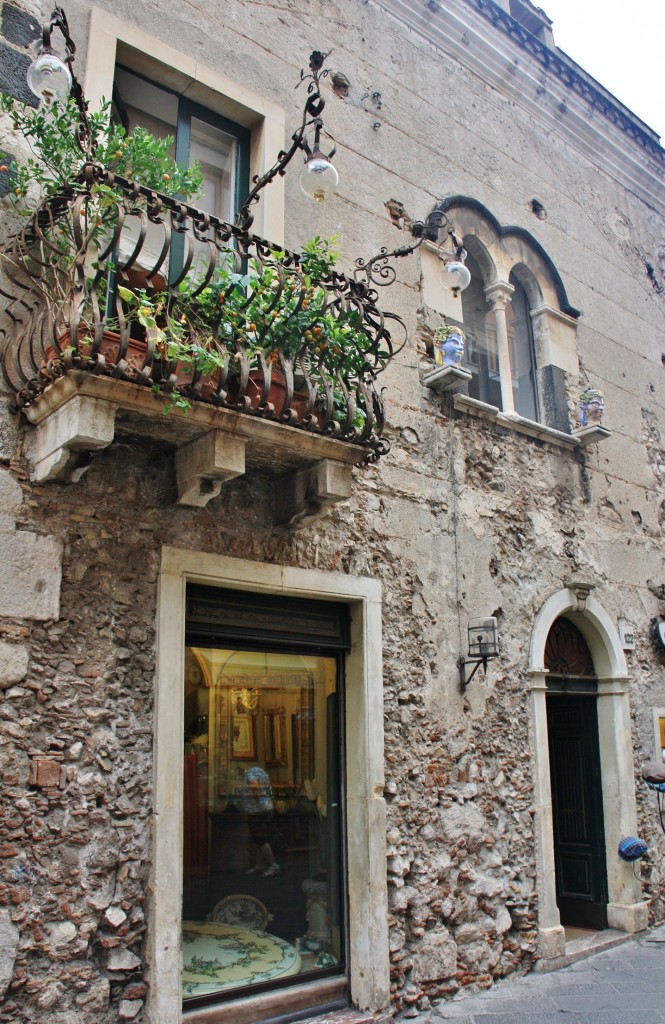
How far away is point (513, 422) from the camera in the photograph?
6.95 meters

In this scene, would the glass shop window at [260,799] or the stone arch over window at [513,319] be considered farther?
the stone arch over window at [513,319]

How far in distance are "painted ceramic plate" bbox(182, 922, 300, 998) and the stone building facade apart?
0.12 metres

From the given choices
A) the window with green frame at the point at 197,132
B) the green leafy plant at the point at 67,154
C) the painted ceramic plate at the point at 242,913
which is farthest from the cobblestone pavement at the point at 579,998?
the window with green frame at the point at 197,132

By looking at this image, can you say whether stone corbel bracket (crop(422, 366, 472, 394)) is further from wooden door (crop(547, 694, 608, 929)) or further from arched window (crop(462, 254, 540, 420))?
wooden door (crop(547, 694, 608, 929))

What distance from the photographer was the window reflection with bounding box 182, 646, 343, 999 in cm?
459

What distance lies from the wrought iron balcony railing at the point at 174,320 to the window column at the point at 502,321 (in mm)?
2571

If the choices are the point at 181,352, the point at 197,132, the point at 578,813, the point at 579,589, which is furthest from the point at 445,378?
the point at 578,813

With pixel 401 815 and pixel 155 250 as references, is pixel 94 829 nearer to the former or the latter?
pixel 401 815

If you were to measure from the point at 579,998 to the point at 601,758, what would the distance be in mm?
2202

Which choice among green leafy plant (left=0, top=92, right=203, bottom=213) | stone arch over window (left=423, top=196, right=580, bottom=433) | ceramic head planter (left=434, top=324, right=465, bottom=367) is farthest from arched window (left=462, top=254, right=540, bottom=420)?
green leafy plant (left=0, top=92, right=203, bottom=213)

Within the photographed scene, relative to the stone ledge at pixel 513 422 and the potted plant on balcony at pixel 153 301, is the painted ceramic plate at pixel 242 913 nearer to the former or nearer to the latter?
the potted plant on balcony at pixel 153 301

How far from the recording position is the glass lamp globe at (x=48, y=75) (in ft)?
12.1

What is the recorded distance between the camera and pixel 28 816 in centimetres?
377

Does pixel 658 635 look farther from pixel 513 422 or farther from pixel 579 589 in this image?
pixel 513 422
